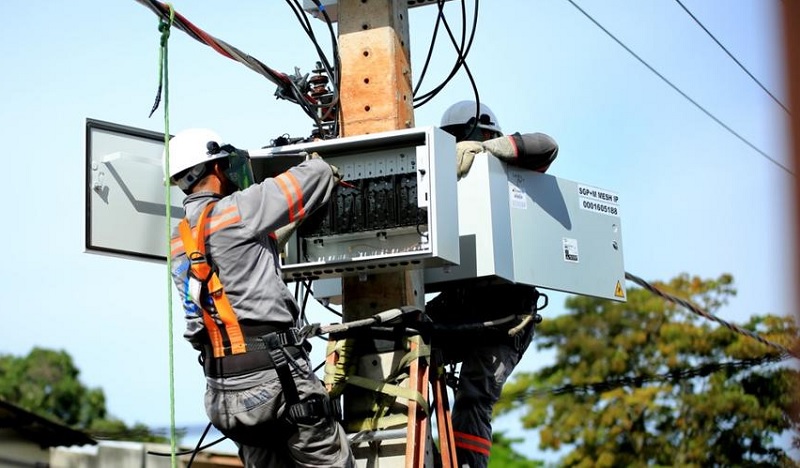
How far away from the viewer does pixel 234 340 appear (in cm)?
467

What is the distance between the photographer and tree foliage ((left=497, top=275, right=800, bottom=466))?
845 inches

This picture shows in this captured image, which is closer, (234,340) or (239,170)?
(234,340)

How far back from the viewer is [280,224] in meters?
4.74

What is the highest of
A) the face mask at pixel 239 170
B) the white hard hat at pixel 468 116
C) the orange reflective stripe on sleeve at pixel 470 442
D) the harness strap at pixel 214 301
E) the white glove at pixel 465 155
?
the white hard hat at pixel 468 116

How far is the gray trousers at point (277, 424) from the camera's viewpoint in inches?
183

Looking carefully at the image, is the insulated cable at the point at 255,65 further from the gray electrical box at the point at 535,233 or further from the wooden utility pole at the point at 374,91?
the gray electrical box at the point at 535,233

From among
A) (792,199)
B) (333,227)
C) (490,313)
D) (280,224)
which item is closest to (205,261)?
(280,224)

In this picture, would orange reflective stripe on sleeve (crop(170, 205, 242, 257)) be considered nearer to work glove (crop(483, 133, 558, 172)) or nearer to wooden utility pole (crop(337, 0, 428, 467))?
wooden utility pole (crop(337, 0, 428, 467))

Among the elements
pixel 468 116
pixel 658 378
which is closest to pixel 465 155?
pixel 468 116

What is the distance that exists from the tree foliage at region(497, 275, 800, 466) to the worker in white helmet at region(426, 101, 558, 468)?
14.5m

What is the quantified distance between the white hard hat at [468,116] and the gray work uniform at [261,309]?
175 centimetres

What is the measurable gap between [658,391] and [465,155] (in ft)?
56.5

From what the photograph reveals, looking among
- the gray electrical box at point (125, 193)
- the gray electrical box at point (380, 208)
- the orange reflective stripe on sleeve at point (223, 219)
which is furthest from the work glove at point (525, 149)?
the gray electrical box at point (125, 193)

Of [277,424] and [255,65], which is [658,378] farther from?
[277,424]
